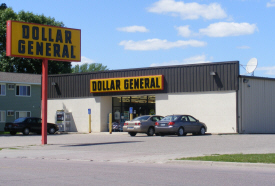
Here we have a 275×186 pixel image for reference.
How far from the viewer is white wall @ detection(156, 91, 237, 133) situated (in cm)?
3134

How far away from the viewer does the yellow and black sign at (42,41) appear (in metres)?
21.9

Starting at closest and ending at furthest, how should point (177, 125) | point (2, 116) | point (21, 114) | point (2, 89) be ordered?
1. point (177, 125)
2. point (2, 89)
3. point (2, 116)
4. point (21, 114)

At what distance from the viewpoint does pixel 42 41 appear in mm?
22953

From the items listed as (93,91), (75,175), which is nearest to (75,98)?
(93,91)

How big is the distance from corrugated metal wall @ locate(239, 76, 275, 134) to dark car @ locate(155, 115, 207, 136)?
4478mm

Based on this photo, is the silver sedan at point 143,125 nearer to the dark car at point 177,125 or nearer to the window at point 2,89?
the dark car at point 177,125

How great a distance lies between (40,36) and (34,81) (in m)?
30.7

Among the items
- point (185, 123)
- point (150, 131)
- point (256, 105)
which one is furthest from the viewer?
point (256, 105)

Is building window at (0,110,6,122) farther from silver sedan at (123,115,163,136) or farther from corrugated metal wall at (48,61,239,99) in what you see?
silver sedan at (123,115,163,136)

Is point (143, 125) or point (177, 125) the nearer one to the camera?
point (177, 125)

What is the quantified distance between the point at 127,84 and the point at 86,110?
17.8 feet

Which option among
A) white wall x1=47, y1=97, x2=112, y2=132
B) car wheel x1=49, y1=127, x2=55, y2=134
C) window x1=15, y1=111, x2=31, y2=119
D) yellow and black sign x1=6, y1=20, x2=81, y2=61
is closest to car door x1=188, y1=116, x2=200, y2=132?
yellow and black sign x1=6, y1=20, x2=81, y2=61

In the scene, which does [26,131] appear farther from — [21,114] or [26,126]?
[21,114]

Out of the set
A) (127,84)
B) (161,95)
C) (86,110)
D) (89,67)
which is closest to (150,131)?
(161,95)
